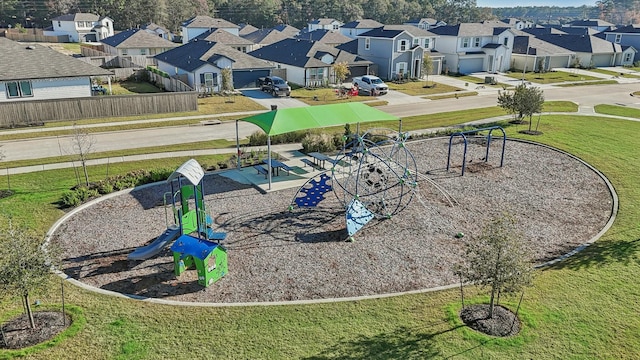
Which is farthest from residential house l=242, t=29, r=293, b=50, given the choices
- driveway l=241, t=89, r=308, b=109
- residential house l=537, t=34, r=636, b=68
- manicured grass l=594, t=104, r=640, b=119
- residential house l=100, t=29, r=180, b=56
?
manicured grass l=594, t=104, r=640, b=119

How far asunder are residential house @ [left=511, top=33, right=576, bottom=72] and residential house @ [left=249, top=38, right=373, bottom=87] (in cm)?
2463

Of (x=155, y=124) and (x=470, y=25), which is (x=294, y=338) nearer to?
(x=155, y=124)

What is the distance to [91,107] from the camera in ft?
115

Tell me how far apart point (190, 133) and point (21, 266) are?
21.2m

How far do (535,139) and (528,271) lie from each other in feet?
68.1

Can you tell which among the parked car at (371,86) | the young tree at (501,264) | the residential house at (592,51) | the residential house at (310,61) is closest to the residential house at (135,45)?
the residential house at (310,61)

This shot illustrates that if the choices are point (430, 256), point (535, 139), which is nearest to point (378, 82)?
point (535, 139)

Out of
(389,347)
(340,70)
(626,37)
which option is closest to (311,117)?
(389,347)

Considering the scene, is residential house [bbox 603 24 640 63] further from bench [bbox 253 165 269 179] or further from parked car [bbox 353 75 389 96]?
bench [bbox 253 165 269 179]

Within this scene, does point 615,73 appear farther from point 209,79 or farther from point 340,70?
point 209,79

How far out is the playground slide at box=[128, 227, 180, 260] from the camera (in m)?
14.1

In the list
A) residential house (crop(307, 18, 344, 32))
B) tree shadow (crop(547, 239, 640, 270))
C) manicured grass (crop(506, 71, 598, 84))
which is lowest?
manicured grass (crop(506, 71, 598, 84))

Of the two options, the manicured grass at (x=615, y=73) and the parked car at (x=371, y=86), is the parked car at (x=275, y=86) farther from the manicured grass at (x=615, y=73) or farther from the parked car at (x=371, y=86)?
the manicured grass at (x=615, y=73)

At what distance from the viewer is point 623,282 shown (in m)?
13.5
